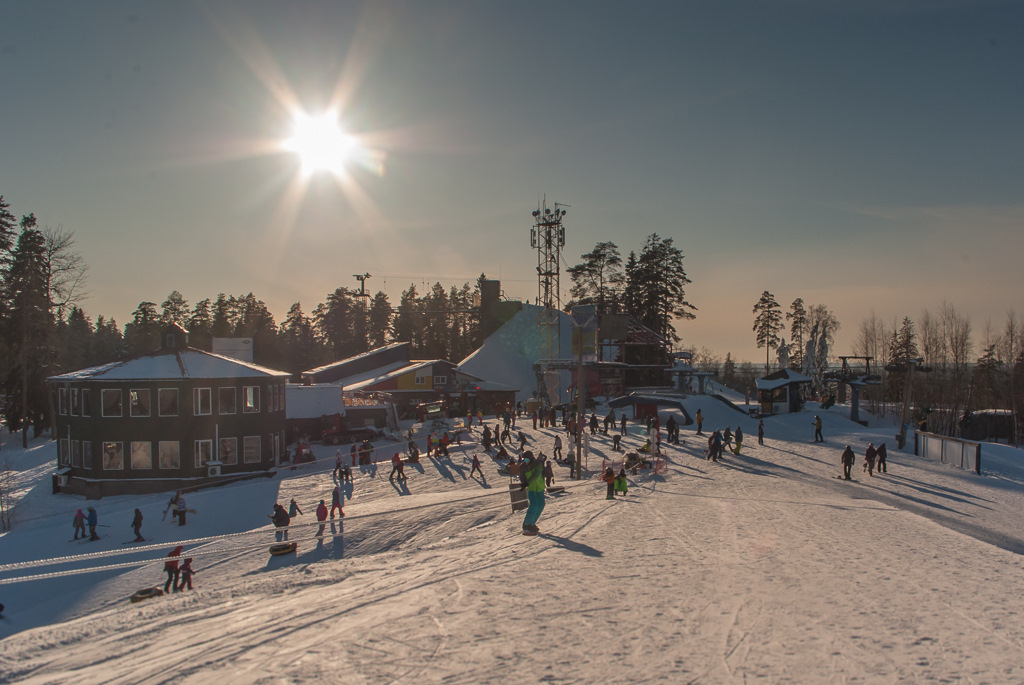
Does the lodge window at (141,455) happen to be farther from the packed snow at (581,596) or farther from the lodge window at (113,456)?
the packed snow at (581,596)

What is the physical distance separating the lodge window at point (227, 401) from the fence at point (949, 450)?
34638 mm

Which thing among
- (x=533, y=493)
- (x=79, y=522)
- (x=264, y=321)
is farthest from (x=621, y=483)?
(x=264, y=321)

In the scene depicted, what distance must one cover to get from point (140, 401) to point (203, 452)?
407cm

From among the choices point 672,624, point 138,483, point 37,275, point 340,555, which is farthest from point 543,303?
point 672,624

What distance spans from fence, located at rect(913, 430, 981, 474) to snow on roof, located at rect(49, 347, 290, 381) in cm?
3361

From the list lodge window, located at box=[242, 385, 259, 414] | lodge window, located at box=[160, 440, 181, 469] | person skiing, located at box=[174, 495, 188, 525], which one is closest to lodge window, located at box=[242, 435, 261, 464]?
lodge window, located at box=[242, 385, 259, 414]

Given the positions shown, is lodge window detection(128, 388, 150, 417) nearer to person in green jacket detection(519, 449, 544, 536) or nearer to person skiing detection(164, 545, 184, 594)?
person skiing detection(164, 545, 184, 594)

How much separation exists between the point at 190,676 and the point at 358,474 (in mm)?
22697

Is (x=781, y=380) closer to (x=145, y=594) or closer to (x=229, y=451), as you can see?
(x=229, y=451)

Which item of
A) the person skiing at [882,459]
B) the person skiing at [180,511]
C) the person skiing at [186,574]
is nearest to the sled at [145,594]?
the person skiing at [186,574]

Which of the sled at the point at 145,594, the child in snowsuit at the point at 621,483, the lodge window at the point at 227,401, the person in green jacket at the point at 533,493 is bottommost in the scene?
the sled at the point at 145,594

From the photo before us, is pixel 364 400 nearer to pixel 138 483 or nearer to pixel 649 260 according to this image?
pixel 138 483

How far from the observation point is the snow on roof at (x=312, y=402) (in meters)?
39.8

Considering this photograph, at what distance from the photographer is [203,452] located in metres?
30.7
